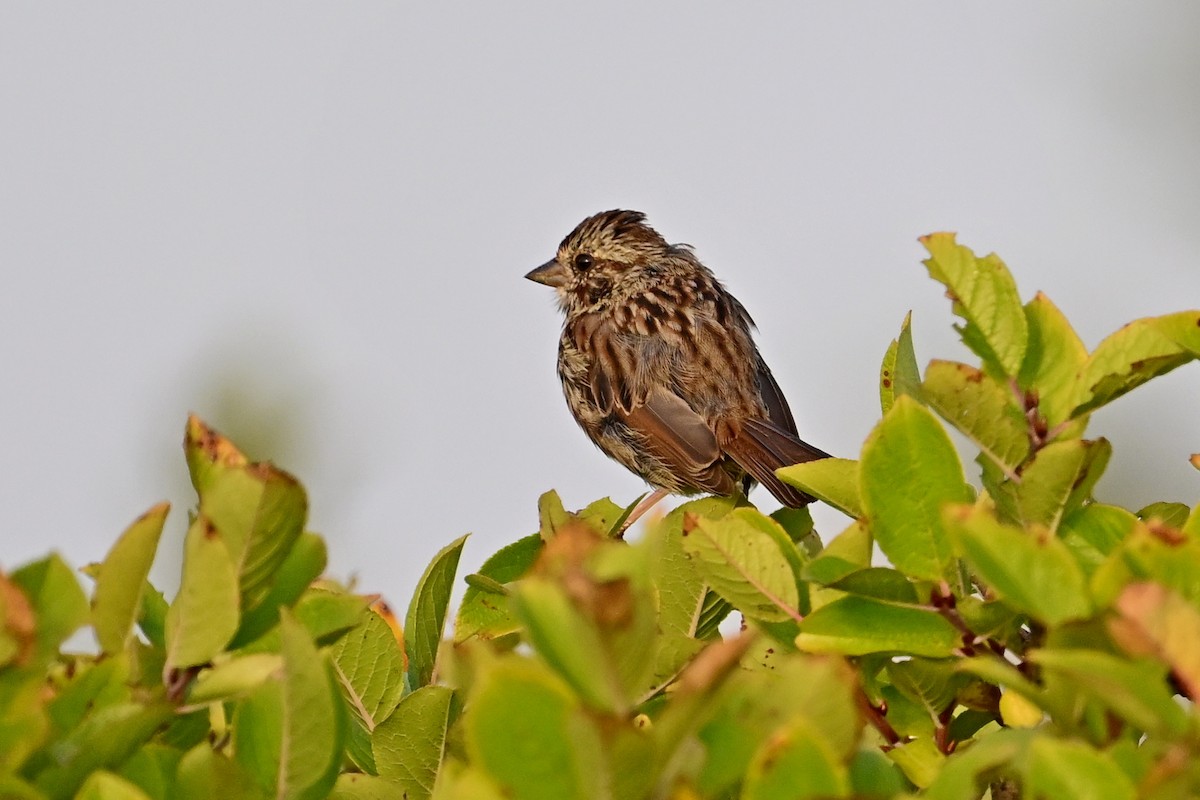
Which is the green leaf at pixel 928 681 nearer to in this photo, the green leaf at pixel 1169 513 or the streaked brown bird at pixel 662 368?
the green leaf at pixel 1169 513

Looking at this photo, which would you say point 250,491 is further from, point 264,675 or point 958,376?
point 958,376

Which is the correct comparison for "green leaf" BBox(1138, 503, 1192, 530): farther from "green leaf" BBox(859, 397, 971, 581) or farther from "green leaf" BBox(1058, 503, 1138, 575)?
"green leaf" BBox(859, 397, 971, 581)

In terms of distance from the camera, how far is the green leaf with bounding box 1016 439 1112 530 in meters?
1.60

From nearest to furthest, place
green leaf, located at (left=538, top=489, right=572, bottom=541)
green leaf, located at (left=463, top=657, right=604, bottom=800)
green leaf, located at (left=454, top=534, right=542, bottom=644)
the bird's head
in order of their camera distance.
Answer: green leaf, located at (left=463, top=657, right=604, bottom=800) < green leaf, located at (left=454, top=534, right=542, bottom=644) < green leaf, located at (left=538, top=489, right=572, bottom=541) < the bird's head

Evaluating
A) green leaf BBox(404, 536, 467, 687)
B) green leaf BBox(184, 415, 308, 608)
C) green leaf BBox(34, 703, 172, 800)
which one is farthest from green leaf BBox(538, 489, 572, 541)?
green leaf BBox(34, 703, 172, 800)

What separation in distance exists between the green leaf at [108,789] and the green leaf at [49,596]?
0.43 ft

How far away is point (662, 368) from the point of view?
6430mm

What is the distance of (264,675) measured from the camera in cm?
139

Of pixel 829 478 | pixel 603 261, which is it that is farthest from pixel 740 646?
pixel 603 261

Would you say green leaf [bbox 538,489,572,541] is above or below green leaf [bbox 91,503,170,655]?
below

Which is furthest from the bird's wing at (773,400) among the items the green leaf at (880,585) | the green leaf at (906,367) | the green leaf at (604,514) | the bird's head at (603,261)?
the green leaf at (880,585)

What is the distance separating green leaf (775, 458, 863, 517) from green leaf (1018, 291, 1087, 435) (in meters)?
0.24

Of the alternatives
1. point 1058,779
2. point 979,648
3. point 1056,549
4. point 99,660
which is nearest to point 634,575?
point 1058,779

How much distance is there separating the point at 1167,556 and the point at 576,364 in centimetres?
548
